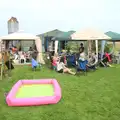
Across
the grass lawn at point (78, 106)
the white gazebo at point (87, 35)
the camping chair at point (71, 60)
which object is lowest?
the grass lawn at point (78, 106)

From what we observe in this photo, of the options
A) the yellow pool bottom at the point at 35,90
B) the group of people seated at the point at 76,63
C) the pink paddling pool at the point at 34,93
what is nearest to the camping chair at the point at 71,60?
the group of people seated at the point at 76,63

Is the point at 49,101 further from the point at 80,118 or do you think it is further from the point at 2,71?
the point at 2,71

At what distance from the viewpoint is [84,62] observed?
9922mm

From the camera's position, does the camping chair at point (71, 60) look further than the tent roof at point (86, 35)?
Yes

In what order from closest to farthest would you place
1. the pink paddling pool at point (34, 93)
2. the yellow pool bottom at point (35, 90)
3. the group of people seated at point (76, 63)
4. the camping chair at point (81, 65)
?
the pink paddling pool at point (34, 93), the yellow pool bottom at point (35, 90), the camping chair at point (81, 65), the group of people seated at point (76, 63)

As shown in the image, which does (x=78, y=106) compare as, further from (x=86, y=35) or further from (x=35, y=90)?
(x=86, y=35)

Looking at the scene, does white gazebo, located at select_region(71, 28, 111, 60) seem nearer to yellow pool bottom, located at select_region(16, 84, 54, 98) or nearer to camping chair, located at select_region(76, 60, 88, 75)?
camping chair, located at select_region(76, 60, 88, 75)

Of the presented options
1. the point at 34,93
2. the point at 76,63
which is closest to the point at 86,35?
the point at 76,63

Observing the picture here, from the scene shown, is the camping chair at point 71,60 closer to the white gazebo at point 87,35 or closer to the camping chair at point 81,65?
the white gazebo at point 87,35

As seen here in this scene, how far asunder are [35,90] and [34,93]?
0.37 metres

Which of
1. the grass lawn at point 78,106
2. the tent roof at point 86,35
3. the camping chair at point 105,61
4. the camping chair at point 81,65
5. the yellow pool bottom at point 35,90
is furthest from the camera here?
the camping chair at point 105,61

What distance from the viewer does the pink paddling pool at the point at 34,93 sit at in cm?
566

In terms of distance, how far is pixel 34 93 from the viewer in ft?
22.1

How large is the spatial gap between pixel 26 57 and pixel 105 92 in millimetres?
9554
